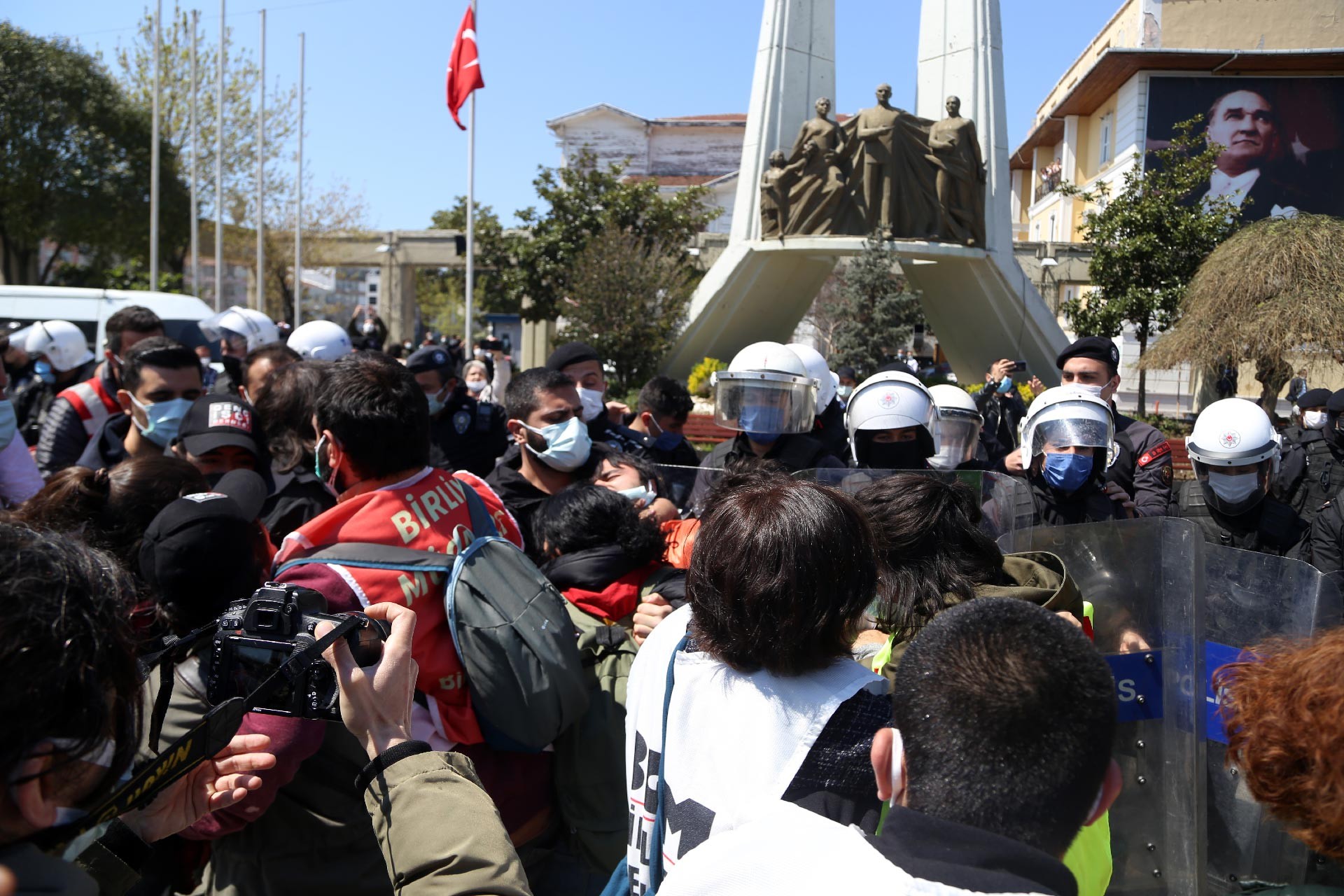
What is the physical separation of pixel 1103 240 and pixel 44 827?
23.5 m

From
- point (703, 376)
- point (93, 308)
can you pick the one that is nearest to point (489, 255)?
point (703, 376)

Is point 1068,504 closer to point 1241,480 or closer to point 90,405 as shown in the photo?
point 1241,480

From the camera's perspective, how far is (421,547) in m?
2.31

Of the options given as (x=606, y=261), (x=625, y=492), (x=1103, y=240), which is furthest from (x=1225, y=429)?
(x=1103, y=240)

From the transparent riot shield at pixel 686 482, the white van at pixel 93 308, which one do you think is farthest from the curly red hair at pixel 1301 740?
the white van at pixel 93 308

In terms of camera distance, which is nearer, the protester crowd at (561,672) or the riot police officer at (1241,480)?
the protester crowd at (561,672)

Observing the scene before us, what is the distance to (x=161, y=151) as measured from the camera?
26250 millimetres

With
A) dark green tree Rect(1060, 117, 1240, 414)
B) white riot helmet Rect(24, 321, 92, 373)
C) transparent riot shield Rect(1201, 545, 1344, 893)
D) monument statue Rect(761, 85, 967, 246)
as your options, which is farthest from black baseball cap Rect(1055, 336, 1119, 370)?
dark green tree Rect(1060, 117, 1240, 414)

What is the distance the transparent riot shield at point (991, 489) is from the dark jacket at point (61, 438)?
11.9ft

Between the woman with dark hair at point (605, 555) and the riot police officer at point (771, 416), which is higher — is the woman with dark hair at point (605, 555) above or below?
below

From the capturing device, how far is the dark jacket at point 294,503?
3.48 m

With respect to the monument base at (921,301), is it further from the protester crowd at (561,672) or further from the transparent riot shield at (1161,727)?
the transparent riot shield at (1161,727)

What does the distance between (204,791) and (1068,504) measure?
296cm

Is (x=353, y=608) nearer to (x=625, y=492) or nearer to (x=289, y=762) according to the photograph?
(x=289, y=762)
